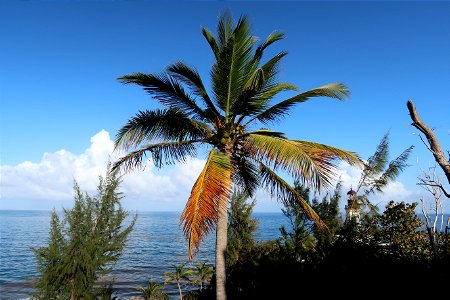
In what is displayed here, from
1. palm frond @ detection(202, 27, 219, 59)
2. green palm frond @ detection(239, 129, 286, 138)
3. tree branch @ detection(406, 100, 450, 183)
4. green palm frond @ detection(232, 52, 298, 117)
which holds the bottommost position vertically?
tree branch @ detection(406, 100, 450, 183)

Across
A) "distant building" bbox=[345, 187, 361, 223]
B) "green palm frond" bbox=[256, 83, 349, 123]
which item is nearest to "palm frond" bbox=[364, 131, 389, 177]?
"distant building" bbox=[345, 187, 361, 223]

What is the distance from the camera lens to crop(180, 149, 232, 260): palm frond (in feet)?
21.9

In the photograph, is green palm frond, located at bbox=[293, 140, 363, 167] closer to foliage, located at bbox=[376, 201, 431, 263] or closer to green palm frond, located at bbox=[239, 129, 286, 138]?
green palm frond, located at bbox=[239, 129, 286, 138]

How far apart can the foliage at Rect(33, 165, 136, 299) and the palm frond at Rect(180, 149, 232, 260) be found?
19393 mm

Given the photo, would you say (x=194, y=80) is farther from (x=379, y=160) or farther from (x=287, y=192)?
(x=379, y=160)

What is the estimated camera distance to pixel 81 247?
81.8 ft

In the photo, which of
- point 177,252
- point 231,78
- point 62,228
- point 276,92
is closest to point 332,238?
point 276,92

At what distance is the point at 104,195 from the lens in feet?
89.8

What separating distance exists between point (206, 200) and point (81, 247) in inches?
830

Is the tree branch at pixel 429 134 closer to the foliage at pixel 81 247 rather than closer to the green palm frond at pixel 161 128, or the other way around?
the green palm frond at pixel 161 128

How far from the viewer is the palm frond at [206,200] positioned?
21.9 feet

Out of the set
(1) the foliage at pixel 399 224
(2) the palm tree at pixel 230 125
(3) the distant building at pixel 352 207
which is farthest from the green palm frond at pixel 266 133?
(3) the distant building at pixel 352 207

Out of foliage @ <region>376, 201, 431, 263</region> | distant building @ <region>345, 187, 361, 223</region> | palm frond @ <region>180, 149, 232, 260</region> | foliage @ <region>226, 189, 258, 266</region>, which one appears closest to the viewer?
palm frond @ <region>180, 149, 232, 260</region>

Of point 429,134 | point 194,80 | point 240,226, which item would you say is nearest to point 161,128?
point 194,80
